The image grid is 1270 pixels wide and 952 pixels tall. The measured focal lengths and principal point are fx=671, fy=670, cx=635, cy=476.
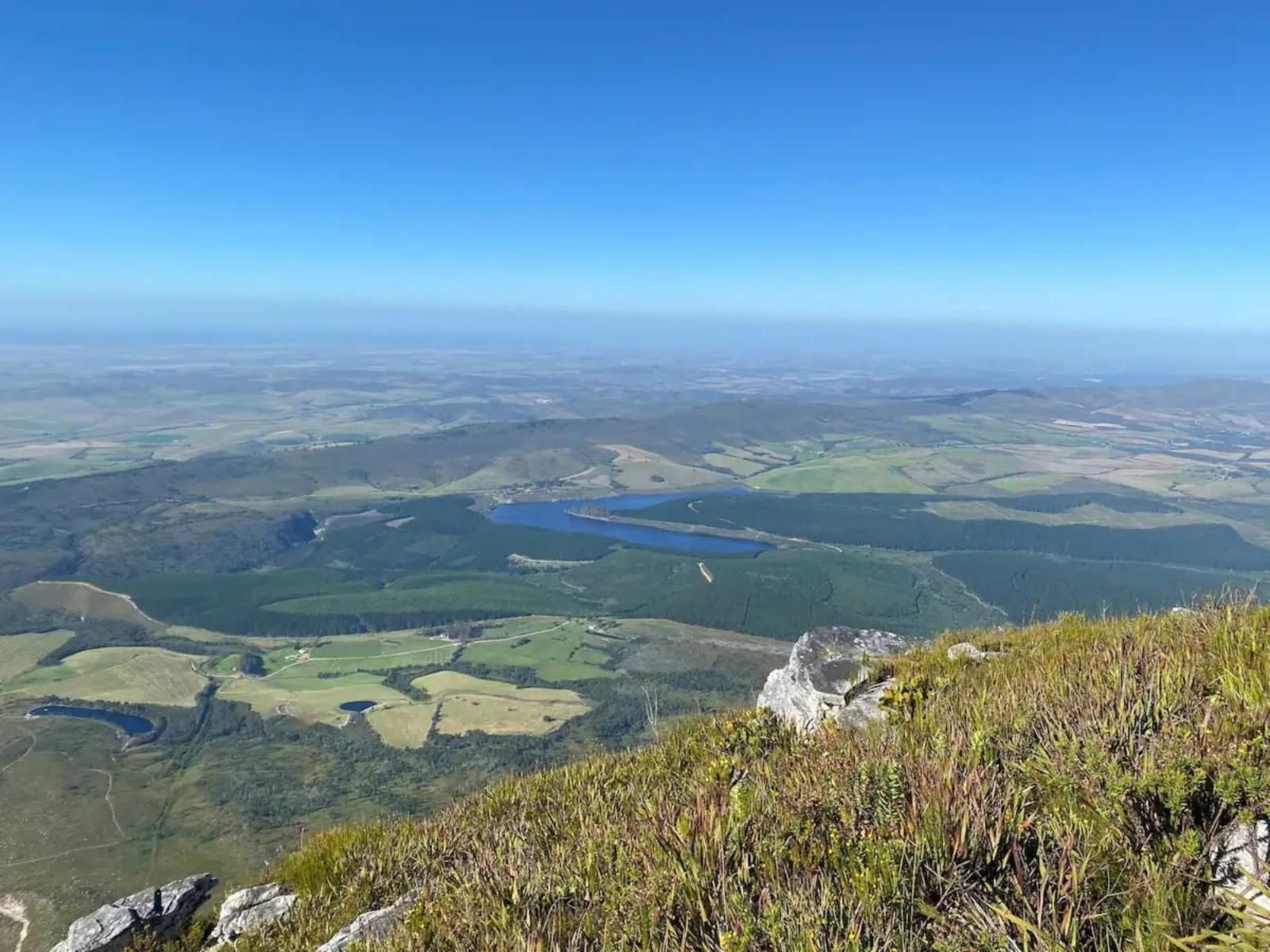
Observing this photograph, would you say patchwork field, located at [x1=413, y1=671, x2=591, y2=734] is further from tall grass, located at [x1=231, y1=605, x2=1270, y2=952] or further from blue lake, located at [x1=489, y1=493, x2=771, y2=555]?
tall grass, located at [x1=231, y1=605, x2=1270, y2=952]

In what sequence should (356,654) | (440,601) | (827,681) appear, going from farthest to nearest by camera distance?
(440,601) < (356,654) < (827,681)

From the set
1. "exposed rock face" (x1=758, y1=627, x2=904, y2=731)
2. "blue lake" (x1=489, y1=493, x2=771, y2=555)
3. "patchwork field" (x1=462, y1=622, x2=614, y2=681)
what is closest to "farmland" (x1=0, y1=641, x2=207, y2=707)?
"patchwork field" (x1=462, y1=622, x2=614, y2=681)

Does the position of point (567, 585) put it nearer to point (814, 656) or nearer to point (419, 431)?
point (814, 656)

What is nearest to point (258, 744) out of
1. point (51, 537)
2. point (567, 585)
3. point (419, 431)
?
point (567, 585)

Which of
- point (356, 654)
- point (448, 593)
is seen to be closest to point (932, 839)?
point (356, 654)

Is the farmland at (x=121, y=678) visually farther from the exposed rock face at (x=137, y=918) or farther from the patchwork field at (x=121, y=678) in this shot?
the exposed rock face at (x=137, y=918)

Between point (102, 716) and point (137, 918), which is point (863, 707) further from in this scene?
point (102, 716)
